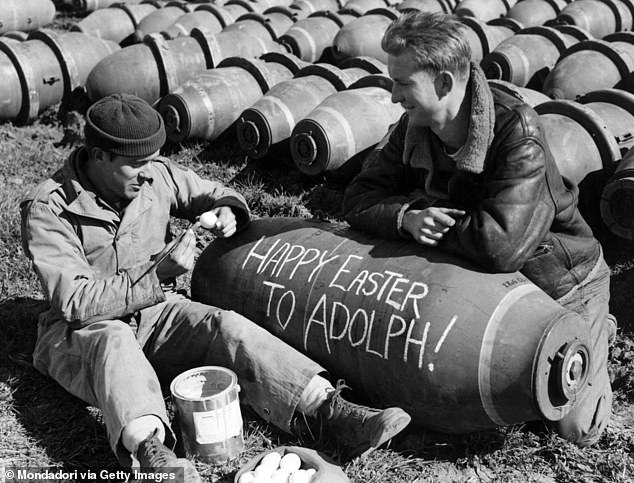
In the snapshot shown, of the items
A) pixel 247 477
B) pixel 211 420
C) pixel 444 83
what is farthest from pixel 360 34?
pixel 247 477

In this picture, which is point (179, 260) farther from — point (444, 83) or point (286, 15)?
point (286, 15)

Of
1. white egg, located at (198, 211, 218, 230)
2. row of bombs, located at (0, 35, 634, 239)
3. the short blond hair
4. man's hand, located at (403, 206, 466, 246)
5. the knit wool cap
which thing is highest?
the short blond hair

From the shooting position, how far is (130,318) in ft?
11.6

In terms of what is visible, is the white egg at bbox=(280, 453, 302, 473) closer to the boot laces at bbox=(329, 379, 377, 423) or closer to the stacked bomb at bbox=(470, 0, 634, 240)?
the boot laces at bbox=(329, 379, 377, 423)

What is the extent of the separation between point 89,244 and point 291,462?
4.47 ft

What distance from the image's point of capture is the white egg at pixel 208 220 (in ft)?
12.2

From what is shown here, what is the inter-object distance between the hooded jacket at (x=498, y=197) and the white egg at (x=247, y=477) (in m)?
1.23

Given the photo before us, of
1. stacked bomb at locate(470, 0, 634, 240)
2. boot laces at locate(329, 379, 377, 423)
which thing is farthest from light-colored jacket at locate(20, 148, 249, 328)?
stacked bomb at locate(470, 0, 634, 240)

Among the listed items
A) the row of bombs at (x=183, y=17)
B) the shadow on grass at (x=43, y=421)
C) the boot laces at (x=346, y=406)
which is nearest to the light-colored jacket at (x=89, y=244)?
the shadow on grass at (x=43, y=421)

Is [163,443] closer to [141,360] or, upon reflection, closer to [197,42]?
[141,360]

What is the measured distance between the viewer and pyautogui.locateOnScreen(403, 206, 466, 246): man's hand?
3273 mm

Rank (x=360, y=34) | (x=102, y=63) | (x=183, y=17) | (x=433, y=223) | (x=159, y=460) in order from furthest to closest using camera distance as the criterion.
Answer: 1. (x=183, y=17)
2. (x=360, y=34)
3. (x=102, y=63)
4. (x=433, y=223)
5. (x=159, y=460)

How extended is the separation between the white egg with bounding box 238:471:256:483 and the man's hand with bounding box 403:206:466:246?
120 centimetres

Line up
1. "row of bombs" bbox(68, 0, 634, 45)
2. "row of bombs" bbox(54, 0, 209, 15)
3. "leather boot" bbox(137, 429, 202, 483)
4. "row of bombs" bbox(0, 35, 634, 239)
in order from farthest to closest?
1. "row of bombs" bbox(54, 0, 209, 15)
2. "row of bombs" bbox(68, 0, 634, 45)
3. "row of bombs" bbox(0, 35, 634, 239)
4. "leather boot" bbox(137, 429, 202, 483)
